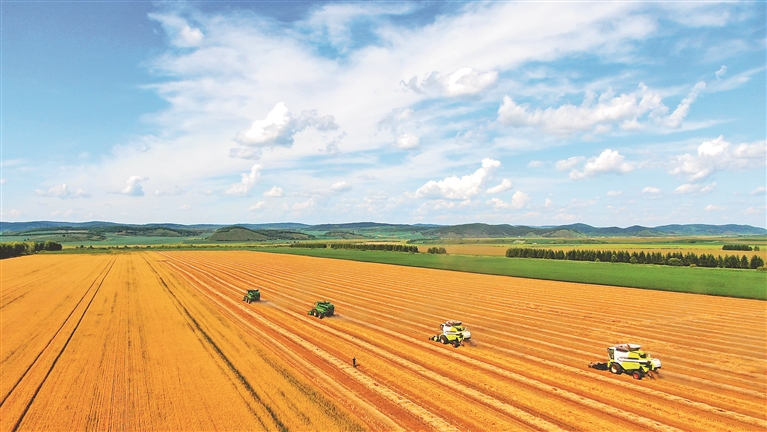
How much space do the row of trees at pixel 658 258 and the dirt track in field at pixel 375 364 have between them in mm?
54888

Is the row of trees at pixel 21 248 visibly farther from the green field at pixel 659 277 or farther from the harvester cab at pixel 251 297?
the green field at pixel 659 277

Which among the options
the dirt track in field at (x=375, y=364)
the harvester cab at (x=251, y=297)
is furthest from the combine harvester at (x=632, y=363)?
the harvester cab at (x=251, y=297)

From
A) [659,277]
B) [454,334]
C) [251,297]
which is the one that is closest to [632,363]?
[454,334]

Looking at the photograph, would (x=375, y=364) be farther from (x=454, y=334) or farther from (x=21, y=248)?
(x=21, y=248)

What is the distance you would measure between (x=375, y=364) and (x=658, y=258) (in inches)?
4251

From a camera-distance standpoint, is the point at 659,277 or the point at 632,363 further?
the point at 659,277

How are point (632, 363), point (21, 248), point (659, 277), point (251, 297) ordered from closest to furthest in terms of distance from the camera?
point (632, 363) < point (251, 297) < point (659, 277) < point (21, 248)

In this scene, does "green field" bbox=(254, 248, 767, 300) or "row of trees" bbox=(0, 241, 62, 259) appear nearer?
"green field" bbox=(254, 248, 767, 300)

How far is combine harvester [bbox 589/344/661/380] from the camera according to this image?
26906mm

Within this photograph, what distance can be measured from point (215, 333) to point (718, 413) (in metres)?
35.0

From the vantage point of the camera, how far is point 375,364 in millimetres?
28891

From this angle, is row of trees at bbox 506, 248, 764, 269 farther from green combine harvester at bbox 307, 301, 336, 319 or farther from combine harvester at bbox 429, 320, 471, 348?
green combine harvester at bbox 307, 301, 336, 319

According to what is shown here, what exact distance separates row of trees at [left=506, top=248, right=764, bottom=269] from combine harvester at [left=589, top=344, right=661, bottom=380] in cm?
9285

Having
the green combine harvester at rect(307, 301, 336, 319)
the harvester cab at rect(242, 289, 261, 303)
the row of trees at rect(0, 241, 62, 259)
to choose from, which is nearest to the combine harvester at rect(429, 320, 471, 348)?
the green combine harvester at rect(307, 301, 336, 319)
